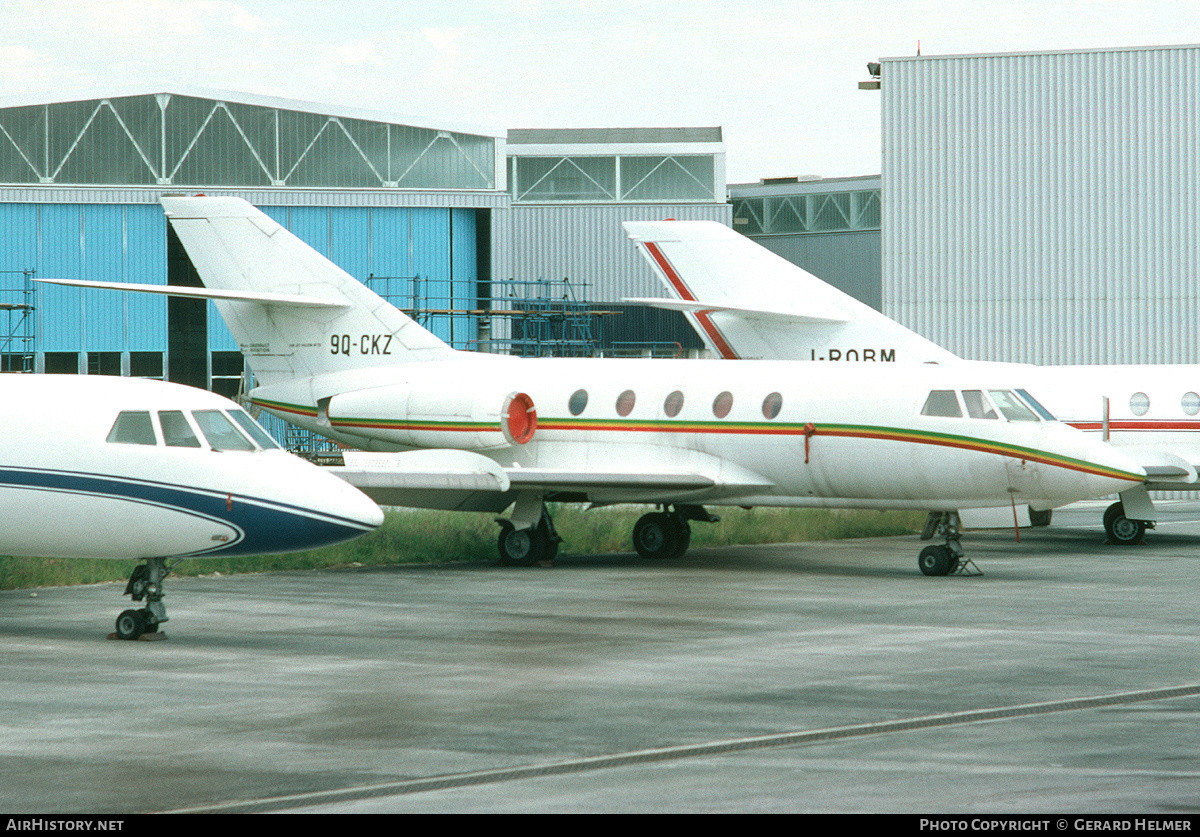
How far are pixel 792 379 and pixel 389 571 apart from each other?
5.85 m

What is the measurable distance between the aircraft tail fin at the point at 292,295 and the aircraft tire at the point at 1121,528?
35.0ft

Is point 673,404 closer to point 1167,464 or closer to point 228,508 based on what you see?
point 1167,464

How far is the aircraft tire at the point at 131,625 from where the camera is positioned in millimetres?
14219

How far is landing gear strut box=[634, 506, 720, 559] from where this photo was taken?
2333 cm

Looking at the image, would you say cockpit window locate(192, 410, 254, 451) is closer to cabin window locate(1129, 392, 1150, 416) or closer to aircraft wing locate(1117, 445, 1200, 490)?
aircraft wing locate(1117, 445, 1200, 490)

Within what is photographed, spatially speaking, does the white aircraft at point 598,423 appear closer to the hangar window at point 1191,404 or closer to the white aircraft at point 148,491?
the hangar window at point 1191,404

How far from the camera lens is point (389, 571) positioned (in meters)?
21.3

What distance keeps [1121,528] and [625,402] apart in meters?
8.43

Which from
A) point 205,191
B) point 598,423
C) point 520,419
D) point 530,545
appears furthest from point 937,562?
point 205,191

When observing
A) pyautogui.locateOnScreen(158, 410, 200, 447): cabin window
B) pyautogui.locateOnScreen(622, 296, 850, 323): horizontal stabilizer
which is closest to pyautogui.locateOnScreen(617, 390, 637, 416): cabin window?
pyautogui.locateOnScreen(622, 296, 850, 323): horizontal stabilizer

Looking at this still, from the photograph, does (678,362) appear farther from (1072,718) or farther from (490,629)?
(1072,718)

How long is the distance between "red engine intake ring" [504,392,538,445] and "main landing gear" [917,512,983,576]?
19.7 ft

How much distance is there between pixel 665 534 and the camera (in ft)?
76.5

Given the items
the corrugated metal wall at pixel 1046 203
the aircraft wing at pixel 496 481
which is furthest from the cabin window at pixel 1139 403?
the corrugated metal wall at pixel 1046 203
